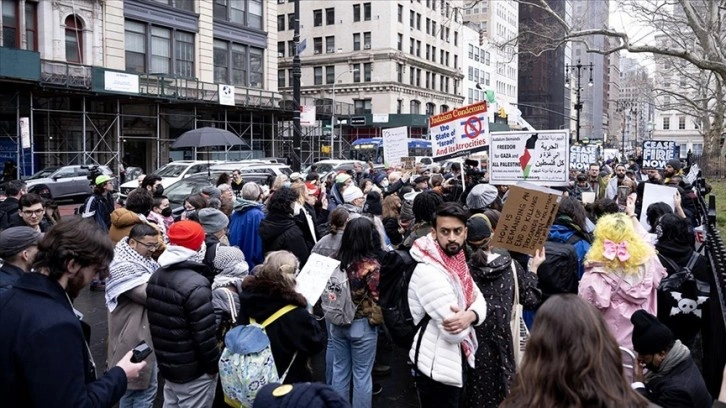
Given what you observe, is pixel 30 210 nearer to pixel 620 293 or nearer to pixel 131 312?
pixel 131 312

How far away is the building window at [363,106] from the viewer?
62.6 m

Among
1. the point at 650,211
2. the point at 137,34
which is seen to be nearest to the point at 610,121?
the point at 137,34

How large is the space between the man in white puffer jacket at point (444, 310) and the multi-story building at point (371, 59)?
177ft

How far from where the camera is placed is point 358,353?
5023mm

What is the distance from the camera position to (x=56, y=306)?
2.56 meters

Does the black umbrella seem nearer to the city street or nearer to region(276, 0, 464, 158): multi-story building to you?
the city street

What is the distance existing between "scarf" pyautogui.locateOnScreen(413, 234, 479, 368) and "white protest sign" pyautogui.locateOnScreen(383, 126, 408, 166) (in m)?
11.0

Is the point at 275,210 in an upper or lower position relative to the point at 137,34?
lower

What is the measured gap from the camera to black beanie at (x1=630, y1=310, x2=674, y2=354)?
3070 millimetres

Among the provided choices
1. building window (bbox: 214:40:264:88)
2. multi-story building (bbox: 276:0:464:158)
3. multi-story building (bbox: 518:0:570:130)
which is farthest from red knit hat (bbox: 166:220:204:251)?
multi-story building (bbox: 518:0:570:130)

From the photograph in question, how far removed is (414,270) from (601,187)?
436 inches

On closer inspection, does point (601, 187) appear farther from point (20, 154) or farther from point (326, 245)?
point (20, 154)

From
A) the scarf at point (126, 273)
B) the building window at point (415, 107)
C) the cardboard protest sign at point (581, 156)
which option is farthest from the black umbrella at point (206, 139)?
the building window at point (415, 107)

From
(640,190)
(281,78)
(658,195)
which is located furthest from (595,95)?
(658,195)
